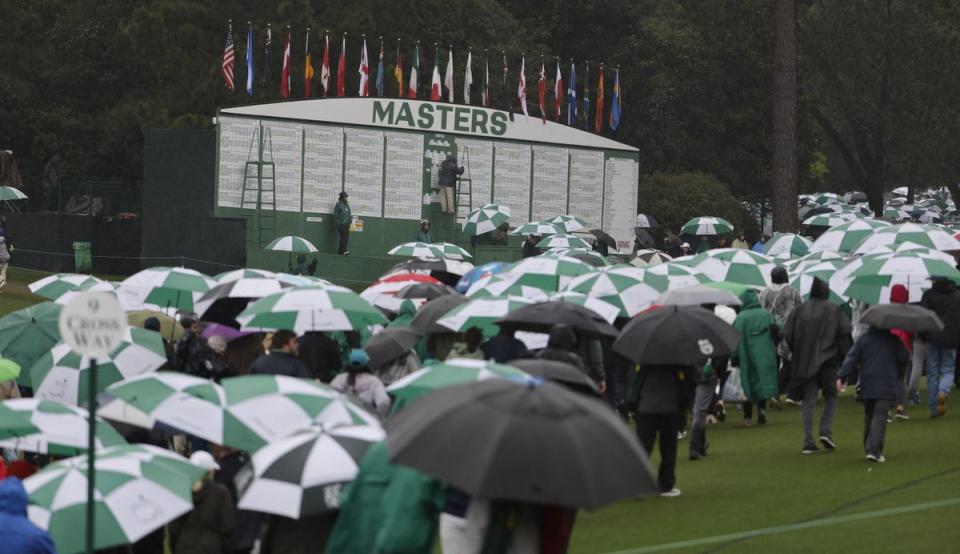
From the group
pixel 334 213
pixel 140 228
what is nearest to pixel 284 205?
pixel 334 213

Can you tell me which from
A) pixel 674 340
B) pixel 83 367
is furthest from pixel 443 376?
pixel 83 367

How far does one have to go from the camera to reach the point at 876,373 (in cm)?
1556

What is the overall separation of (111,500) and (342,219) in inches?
1134

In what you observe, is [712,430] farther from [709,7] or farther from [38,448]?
[709,7]

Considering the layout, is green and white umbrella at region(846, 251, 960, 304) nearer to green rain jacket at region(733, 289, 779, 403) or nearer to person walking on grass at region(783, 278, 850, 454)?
green rain jacket at region(733, 289, 779, 403)

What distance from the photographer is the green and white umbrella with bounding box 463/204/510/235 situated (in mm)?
35812

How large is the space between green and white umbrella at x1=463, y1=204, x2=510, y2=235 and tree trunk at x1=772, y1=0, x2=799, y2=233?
6817mm

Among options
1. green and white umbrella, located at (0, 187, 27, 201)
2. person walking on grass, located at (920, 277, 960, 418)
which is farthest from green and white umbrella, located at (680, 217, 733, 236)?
person walking on grass, located at (920, 277, 960, 418)

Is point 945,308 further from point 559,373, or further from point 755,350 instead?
point 559,373

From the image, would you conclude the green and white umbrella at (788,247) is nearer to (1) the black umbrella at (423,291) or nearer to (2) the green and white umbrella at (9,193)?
(1) the black umbrella at (423,291)

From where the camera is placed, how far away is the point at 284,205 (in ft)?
122

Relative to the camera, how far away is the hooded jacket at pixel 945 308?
1880 cm

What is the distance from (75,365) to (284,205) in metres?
23.7

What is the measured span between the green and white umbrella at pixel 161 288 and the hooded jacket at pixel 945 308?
801cm
